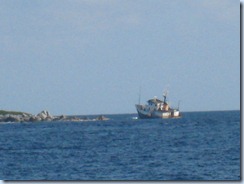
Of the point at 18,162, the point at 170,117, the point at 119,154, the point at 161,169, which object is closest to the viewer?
the point at 161,169

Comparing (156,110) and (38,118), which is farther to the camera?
(38,118)

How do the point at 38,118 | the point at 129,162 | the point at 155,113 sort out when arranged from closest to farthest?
the point at 129,162, the point at 155,113, the point at 38,118

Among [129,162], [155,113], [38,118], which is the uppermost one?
[155,113]

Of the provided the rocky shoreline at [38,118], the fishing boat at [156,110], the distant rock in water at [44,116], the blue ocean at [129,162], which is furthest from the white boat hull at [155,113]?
the blue ocean at [129,162]

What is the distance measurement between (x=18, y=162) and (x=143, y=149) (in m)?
8.86

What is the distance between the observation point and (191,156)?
111 feet

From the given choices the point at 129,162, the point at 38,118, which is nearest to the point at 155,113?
the point at 38,118

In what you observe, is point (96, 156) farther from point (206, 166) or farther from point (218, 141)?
point (218, 141)

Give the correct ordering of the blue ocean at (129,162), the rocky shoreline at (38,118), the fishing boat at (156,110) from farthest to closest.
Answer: the rocky shoreline at (38,118) < the fishing boat at (156,110) < the blue ocean at (129,162)

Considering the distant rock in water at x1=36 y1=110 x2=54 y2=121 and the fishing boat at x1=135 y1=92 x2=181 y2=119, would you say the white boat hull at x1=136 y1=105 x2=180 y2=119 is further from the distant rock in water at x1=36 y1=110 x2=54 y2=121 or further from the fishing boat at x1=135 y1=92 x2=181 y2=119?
the distant rock in water at x1=36 y1=110 x2=54 y2=121

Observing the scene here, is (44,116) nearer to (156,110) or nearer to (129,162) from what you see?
(156,110)

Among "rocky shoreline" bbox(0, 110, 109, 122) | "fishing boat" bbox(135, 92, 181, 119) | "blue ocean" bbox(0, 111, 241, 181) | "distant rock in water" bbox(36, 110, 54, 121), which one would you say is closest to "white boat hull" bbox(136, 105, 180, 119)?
"fishing boat" bbox(135, 92, 181, 119)

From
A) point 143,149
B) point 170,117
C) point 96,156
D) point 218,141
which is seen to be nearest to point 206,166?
point 96,156

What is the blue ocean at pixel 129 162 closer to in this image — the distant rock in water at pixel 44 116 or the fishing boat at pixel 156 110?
the fishing boat at pixel 156 110
